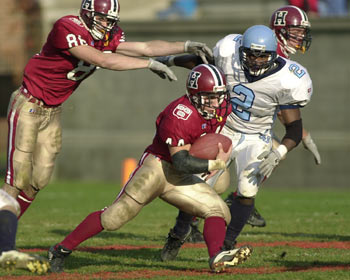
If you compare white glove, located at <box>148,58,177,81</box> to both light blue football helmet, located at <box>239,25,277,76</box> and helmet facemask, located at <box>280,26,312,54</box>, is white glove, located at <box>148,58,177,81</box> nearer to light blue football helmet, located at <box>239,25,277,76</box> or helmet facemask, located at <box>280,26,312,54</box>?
light blue football helmet, located at <box>239,25,277,76</box>

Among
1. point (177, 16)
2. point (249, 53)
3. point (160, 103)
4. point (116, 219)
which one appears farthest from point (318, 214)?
point (177, 16)

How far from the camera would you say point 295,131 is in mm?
6613

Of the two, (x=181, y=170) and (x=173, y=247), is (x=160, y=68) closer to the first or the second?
(x=181, y=170)

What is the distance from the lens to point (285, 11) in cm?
751

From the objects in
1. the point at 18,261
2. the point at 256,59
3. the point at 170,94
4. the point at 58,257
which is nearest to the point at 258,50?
the point at 256,59

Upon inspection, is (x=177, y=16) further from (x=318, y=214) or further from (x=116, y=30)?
(x=116, y=30)

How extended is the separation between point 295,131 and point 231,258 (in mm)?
1688

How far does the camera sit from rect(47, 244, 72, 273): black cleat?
5824mm

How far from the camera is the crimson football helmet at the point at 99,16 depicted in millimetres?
6438

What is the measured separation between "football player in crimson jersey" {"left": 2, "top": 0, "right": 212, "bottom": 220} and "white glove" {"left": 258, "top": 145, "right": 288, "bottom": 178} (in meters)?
0.98

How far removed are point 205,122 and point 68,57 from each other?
1406mm

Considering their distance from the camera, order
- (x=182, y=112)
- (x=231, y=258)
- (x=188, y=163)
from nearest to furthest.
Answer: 1. (x=231, y=258)
2. (x=188, y=163)
3. (x=182, y=112)

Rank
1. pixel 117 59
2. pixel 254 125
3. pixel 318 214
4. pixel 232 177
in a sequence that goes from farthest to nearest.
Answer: pixel 232 177 < pixel 318 214 < pixel 254 125 < pixel 117 59

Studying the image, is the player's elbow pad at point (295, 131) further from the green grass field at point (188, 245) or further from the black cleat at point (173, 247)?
the black cleat at point (173, 247)
